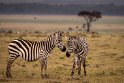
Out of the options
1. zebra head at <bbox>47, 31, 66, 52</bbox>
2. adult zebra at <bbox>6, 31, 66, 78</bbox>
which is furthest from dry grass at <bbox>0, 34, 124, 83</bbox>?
zebra head at <bbox>47, 31, 66, 52</bbox>

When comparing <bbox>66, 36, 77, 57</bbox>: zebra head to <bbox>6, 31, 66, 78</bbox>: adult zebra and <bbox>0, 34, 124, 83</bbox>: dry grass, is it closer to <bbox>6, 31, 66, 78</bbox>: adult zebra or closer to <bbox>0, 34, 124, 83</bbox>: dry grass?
<bbox>6, 31, 66, 78</bbox>: adult zebra

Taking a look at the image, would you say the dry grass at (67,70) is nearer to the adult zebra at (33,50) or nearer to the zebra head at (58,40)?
the adult zebra at (33,50)

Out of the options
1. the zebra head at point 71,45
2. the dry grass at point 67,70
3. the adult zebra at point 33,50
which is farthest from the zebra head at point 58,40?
the dry grass at point 67,70

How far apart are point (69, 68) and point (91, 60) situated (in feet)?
11.1

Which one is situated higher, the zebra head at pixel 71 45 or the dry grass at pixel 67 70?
the zebra head at pixel 71 45

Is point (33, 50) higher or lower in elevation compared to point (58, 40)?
lower

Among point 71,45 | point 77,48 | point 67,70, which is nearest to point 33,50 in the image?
point 71,45

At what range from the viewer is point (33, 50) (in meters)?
16.0

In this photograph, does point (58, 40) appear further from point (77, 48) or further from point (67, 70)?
point (67, 70)

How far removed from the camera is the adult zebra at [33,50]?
15.9 metres

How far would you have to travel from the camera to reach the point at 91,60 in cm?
2239

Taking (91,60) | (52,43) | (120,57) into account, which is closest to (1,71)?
(52,43)

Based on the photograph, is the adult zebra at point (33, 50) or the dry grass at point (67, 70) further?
the adult zebra at point (33, 50)

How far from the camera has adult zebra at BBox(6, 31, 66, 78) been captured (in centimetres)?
1593
